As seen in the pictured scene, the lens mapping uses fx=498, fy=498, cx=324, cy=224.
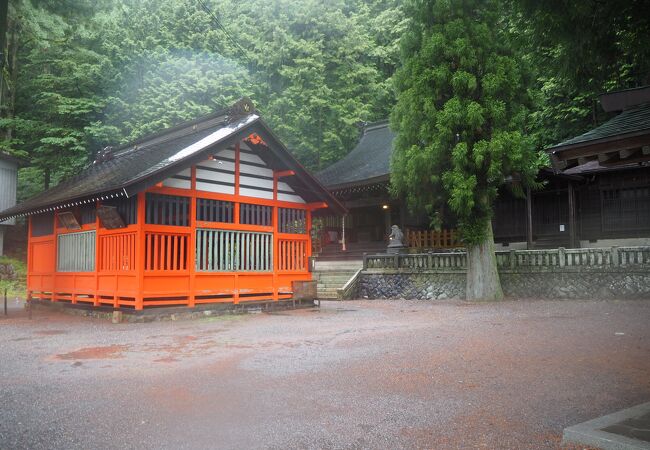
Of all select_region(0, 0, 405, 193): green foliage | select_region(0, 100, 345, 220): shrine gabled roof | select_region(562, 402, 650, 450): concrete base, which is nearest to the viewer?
select_region(562, 402, 650, 450): concrete base

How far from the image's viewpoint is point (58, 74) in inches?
1121

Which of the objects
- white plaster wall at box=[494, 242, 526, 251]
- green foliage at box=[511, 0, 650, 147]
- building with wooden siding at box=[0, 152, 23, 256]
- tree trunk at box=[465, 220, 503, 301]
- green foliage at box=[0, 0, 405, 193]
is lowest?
tree trunk at box=[465, 220, 503, 301]

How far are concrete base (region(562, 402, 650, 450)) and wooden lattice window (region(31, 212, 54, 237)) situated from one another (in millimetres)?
15557

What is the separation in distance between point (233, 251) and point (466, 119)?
7.57 metres

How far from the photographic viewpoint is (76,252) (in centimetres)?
1417

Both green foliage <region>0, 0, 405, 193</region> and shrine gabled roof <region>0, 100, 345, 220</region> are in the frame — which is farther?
green foliage <region>0, 0, 405, 193</region>

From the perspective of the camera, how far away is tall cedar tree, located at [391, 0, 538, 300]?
14297mm

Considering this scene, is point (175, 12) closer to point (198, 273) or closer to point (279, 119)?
point (279, 119)

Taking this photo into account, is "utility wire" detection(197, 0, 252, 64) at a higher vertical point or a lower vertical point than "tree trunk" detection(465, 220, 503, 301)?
higher

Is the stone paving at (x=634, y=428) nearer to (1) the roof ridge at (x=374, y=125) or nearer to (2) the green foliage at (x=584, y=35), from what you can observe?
(2) the green foliage at (x=584, y=35)

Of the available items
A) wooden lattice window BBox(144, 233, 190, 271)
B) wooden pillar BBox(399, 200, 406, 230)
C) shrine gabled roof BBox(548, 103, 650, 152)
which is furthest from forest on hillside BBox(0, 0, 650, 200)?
shrine gabled roof BBox(548, 103, 650, 152)

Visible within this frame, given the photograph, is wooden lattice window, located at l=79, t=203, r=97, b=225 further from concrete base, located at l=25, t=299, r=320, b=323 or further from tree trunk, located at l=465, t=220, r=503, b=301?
tree trunk, located at l=465, t=220, r=503, b=301

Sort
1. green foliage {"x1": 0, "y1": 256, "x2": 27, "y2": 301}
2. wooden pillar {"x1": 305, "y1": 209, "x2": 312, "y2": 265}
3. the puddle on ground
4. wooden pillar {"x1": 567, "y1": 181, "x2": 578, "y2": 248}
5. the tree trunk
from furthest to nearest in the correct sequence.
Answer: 1. green foliage {"x1": 0, "y1": 256, "x2": 27, "y2": 301}
2. wooden pillar {"x1": 567, "y1": 181, "x2": 578, "y2": 248}
3. wooden pillar {"x1": 305, "y1": 209, "x2": 312, "y2": 265}
4. the tree trunk
5. the puddle on ground

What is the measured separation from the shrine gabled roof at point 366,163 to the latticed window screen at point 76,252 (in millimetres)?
10836
